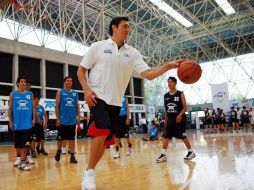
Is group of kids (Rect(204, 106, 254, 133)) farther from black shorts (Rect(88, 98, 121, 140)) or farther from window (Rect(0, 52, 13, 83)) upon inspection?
black shorts (Rect(88, 98, 121, 140))

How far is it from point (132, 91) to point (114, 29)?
23568 mm

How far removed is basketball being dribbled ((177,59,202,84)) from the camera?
3041 millimetres

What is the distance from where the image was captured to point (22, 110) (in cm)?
506

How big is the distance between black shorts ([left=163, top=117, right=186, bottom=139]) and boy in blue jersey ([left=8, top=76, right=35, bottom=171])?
8.16ft

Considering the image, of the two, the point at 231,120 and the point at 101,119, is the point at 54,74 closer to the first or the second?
the point at 231,120

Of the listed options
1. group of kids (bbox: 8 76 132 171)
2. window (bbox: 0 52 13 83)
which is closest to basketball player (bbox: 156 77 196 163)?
group of kids (bbox: 8 76 132 171)

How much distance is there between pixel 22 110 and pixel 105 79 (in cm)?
267

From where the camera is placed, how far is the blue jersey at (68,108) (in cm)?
563

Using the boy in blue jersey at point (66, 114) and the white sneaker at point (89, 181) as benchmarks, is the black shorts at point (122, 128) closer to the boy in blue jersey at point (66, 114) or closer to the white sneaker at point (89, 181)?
the boy in blue jersey at point (66, 114)

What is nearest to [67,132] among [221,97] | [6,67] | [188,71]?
[188,71]

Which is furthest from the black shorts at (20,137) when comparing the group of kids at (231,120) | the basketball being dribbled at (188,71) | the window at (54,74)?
the group of kids at (231,120)

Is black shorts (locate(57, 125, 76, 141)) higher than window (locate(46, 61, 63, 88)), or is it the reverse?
window (locate(46, 61, 63, 88))

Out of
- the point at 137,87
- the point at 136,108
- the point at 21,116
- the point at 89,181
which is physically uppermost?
the point at 137,87

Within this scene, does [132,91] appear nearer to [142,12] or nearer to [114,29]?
[142,12]
